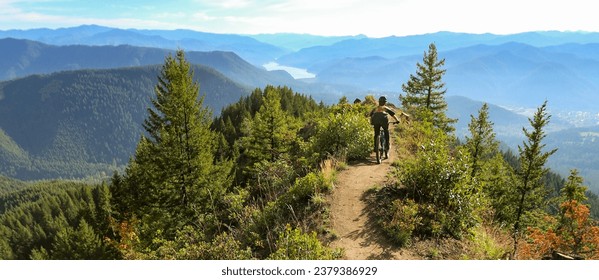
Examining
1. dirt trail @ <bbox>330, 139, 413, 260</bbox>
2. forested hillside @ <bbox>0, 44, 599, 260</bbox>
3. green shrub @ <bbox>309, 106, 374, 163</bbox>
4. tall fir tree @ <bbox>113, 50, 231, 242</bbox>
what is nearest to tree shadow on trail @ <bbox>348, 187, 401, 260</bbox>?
dirt trail @ <bbox>330, 139, 413, 260</bbox>

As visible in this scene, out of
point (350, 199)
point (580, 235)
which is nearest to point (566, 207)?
point (580, 235)

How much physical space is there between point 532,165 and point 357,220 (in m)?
24.4

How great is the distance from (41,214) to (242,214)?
138 m

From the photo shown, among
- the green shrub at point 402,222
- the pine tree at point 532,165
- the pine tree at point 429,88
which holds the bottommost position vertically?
the pine tree at point 532,165

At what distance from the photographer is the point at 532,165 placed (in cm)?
2770

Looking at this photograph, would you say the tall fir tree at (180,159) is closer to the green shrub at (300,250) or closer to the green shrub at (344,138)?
the green shrub at (344,138)

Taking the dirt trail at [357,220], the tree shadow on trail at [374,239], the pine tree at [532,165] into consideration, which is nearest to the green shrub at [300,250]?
the dirt trail at [357,220]

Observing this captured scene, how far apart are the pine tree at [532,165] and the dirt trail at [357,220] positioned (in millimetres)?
19141

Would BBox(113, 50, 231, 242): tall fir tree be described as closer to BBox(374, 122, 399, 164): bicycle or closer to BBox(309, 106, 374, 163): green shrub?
BBox(309, 106, 374, 163): green shrub

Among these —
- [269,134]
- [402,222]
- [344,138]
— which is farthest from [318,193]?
[269,134]

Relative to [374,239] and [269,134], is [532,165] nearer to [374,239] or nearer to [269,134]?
[269,134]

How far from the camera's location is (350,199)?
11.1 m

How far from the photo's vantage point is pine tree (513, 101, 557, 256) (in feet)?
86.5

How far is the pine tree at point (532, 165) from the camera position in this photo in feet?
86.5
